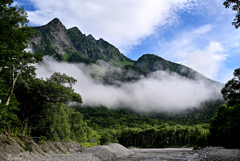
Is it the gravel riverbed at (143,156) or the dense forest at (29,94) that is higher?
the dense forest at (29,94)

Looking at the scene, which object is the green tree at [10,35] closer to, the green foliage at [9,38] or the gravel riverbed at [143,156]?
the green foliage at [9,38]

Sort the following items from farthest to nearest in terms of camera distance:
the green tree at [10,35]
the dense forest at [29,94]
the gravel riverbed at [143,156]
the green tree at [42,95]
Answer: the green tree at [42,95] < the gravel riverbed at [143,156] < the dense forest at [29,94] < the green tree at [10,35]

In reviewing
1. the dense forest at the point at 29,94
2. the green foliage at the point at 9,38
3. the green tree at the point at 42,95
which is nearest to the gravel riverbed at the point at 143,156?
the dense forest at the point at 29,94

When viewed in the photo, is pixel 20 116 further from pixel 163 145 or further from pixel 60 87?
pixel 163 145

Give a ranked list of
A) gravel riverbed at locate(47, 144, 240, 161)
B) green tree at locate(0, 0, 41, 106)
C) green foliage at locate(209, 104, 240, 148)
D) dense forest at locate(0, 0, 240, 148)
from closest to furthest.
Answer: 1. green tree at locate(0, 0, 41, 106)
2. dense forest at locate(0, 0, 240, 148)
3. gravel riverbed at locate(47, 144, 240, 161)
4. green foliage at locate(209, 104, 240, 148)

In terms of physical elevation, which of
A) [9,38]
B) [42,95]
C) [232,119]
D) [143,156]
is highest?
[9,38]

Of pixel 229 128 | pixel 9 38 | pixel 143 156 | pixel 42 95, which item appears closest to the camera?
pixel 9 38

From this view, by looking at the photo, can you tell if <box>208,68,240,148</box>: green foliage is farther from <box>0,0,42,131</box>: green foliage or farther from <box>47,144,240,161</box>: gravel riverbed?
<box>0,0,42,131</box>: green foliage

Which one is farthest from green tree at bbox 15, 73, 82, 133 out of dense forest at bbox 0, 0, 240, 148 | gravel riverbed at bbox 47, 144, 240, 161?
gravel riverbed at bbox 47, 144, 240, 161

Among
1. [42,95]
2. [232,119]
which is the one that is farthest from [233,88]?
[42,95]

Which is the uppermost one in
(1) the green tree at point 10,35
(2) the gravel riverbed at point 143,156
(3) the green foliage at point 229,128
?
(1) the green tree at point 10,35

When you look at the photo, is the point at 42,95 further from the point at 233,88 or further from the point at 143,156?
the point at 233,88

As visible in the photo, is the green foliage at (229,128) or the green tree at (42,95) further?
the green foliage at (229,128)

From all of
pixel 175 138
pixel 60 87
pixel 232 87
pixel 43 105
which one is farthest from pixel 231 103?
pixel 175 138
